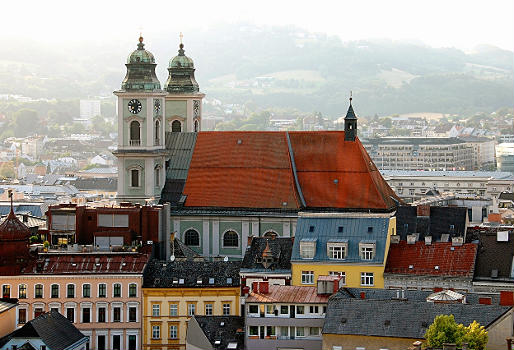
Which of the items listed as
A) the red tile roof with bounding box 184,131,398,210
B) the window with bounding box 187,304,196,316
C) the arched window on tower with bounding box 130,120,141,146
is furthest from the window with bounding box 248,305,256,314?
the arched window on tower with bounding box 130,120,141,146

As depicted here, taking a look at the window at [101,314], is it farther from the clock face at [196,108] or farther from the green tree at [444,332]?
the clock face at [196,108]

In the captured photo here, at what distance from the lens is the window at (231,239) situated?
97.1 meters

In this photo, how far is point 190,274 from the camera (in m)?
80.9

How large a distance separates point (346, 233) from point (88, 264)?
14054 millimetres

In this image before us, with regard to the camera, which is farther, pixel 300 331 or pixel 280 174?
pixel 280 174

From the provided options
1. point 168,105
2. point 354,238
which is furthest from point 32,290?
point 168,105

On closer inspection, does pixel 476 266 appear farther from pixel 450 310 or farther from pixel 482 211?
pixel 482 211

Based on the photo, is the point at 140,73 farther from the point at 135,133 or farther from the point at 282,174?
the point at 282,174

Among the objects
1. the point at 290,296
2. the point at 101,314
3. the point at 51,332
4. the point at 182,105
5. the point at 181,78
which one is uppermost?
the point at 181,78

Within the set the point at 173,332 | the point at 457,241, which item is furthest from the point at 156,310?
the point at 457,241

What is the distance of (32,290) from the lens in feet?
263

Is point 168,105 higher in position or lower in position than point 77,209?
higher

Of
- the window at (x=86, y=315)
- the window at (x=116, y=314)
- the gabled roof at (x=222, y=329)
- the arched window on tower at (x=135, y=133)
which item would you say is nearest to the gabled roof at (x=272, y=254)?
the window at (x=116, y=314)

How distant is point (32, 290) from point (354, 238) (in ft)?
57.3
